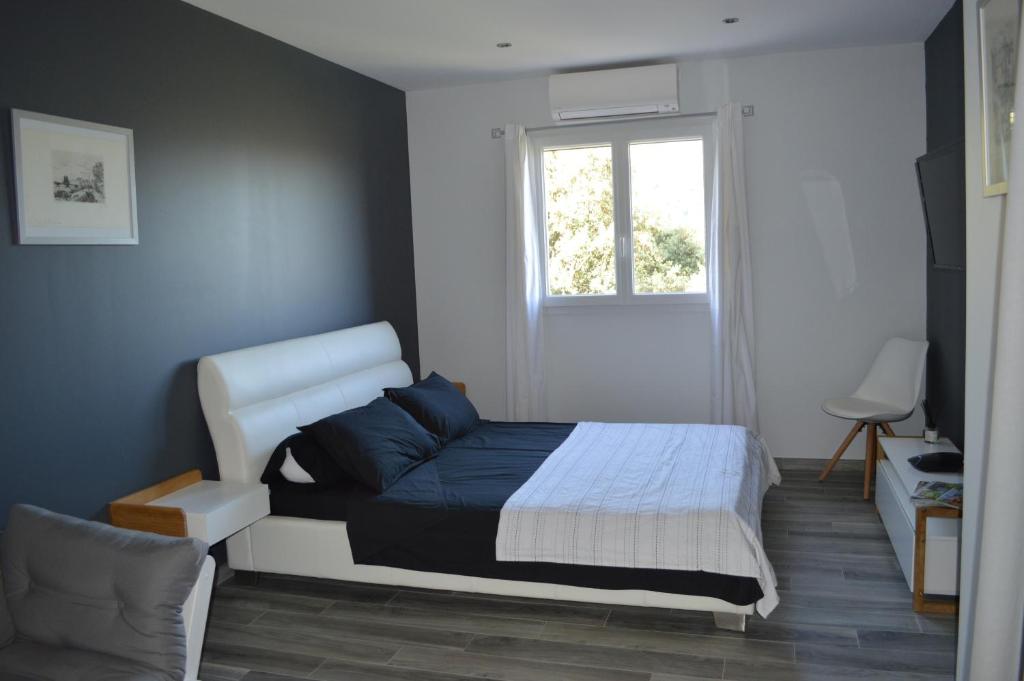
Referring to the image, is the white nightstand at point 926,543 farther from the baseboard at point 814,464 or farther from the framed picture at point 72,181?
the framed picture at point 72,181

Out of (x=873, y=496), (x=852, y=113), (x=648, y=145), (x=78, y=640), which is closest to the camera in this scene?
(x=78, y=640)

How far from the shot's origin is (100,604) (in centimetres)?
236

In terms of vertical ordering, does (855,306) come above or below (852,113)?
below

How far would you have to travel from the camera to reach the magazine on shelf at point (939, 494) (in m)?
3.44

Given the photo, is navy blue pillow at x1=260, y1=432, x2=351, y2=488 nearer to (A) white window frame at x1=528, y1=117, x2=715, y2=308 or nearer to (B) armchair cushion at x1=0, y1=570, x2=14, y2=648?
(B) armchair cushion at x1=0, y1=570, x2=14, y2=648

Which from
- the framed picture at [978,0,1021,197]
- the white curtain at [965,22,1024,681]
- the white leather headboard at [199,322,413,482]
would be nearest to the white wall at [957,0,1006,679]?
the framed picture at [978,0,1021,197]

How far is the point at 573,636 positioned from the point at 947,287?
2973mm

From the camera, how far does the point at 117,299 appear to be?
11.5 feet

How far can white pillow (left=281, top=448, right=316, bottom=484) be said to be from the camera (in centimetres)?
390

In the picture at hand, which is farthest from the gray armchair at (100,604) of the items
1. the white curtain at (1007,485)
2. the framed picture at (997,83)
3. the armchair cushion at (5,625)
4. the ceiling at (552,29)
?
the ceiling at (552,29)

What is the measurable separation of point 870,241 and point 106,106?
4453mm

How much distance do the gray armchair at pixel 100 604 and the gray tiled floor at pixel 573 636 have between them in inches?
34.1

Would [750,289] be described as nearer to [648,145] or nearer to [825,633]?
[648,145]

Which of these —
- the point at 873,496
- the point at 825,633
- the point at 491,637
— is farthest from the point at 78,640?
the point at 873,496
